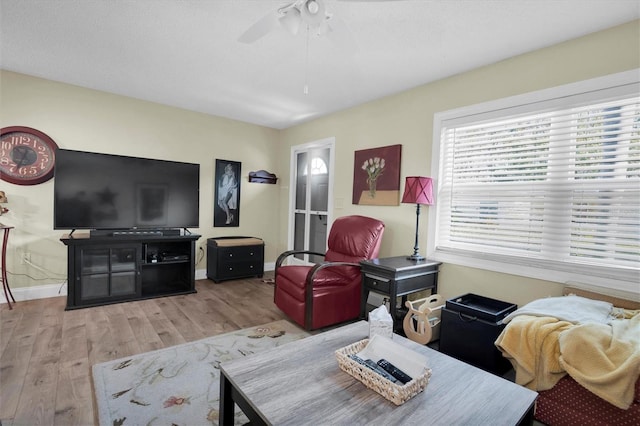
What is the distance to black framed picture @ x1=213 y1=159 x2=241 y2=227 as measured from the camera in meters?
4.67

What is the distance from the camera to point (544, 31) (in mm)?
2133

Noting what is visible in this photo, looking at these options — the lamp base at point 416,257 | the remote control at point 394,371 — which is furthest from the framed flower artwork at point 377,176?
the remote control at point 394,371

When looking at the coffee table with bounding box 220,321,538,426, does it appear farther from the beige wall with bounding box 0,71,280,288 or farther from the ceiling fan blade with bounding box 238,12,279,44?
the beige wall with bounding box 0,71,280,288

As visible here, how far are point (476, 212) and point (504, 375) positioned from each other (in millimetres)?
1303

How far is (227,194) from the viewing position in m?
4.77

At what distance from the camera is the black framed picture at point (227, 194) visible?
184 inches

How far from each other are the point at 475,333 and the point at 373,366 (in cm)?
121

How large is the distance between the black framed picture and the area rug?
94.2 inches

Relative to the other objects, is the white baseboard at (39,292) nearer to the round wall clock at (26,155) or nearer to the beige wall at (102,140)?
the beige wall at (102,140)

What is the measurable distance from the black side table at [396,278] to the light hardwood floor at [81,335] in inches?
43.0

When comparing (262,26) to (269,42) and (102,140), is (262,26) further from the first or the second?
(102,140)

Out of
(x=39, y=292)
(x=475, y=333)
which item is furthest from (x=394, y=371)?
(x=39, y=292)

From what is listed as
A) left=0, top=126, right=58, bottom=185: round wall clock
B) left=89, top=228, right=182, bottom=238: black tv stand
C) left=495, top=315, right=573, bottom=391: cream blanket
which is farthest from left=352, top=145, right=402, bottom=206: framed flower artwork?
left=0, top=126, right=58, bottom=185: round wall clock

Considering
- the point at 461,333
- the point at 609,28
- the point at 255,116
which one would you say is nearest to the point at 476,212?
the point at 461,333
